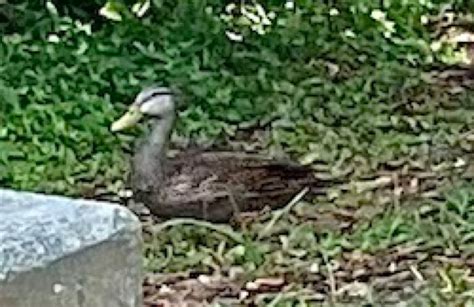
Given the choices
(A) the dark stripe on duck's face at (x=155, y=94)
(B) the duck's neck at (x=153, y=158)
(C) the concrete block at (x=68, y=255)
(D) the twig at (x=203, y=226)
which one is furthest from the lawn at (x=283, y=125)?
(C) the concrete block at (x=68, y=255)

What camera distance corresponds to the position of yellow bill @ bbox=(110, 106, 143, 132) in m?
7.07

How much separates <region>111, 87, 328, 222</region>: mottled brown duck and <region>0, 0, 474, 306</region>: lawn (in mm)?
82

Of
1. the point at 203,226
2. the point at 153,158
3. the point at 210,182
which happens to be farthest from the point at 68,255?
the point at 153,158

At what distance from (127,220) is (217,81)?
490cm

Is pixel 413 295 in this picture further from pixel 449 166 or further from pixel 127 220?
pixel 127 220

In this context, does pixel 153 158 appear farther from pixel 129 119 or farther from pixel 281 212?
pixel 281 212

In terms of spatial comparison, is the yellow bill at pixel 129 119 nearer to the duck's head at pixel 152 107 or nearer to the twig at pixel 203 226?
the duck's head at pixel 152 107

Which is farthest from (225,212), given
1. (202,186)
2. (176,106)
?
(176,106)

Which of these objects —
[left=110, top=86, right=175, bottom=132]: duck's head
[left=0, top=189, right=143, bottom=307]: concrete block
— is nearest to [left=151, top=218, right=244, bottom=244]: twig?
[left=110, top=86, right=175, bottom=132]: duck's head

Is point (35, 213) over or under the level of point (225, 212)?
under

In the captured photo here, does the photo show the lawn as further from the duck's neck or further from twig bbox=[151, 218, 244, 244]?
the duck's neck

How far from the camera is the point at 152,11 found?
9.30m

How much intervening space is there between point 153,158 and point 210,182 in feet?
0.89

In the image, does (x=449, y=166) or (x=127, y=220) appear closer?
(x=127, y=220)
